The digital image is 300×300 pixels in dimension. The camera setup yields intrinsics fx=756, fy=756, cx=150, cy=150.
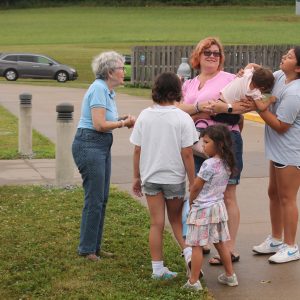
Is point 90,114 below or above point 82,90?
above

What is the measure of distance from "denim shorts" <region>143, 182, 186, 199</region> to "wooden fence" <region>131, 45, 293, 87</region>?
22510mm

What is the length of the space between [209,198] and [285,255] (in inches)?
46.3

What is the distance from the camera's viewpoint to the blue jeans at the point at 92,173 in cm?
625

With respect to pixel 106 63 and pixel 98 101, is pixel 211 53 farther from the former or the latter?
pixel 98 101

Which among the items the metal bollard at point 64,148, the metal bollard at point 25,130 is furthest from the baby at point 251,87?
the metal bollard at point 25,130

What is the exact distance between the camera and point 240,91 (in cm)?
605

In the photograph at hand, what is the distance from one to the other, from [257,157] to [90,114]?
6.34 meters

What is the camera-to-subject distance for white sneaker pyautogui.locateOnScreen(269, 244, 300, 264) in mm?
6473

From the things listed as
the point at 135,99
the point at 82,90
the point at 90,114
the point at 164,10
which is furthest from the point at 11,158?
the point at 164,10

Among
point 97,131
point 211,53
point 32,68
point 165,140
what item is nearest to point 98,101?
point 97,131

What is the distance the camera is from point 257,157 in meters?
12.2

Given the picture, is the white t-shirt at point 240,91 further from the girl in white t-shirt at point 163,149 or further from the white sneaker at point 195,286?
the white sneaker at point 195,286

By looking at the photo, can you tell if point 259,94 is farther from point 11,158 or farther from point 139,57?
point 139,57

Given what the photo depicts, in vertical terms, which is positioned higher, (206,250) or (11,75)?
(206,250)
